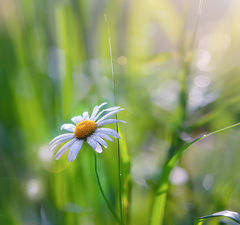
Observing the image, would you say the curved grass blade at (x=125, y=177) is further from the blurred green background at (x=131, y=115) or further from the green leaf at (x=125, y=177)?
the blurred green background at (x=131, y=115)

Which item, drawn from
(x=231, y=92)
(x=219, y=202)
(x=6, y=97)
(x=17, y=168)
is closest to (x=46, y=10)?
(x=6, y=97)

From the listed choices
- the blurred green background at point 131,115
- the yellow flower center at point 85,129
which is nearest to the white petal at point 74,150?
the yellow flower center at point 85,129

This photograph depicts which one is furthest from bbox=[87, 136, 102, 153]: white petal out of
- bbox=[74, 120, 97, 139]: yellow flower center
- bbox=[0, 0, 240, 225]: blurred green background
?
bbox=[0, 0, 240, 225]: blurred green background

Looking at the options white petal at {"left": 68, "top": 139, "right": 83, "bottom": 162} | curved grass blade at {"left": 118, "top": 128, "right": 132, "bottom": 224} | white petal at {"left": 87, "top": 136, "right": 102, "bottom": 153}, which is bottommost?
curved grass blade at {"left": 118, "top": 128, "right": 132, "bottom": 224}

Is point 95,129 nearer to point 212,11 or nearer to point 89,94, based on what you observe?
point 89,94

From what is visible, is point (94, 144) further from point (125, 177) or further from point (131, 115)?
point (131, 115)

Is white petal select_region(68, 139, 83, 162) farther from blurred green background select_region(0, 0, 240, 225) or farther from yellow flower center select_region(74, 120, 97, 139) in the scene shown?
blurred green background select_region(0, 0, 240, 225)
